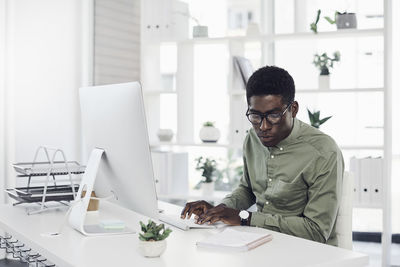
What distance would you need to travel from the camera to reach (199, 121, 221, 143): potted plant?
3.94 metres

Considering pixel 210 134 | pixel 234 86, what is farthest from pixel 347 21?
pixel 210 134

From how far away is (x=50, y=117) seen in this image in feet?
13.7

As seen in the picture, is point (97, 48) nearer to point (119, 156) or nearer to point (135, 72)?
point (135, 72)

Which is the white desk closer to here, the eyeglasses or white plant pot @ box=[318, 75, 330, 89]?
the eyeglasses

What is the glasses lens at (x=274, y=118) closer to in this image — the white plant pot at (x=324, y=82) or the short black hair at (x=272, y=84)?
the short black hair at (x=272, y=84)

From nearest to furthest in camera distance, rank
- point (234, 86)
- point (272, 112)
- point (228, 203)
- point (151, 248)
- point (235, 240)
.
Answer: point (151, 248) < point (235, 240) < point (272, 112) < point (228, 203) < point (234, 86)

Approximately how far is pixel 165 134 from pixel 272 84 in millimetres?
2072

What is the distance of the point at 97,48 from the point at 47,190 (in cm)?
242

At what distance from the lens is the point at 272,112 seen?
6.66 feet

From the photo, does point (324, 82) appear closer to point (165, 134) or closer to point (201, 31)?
point (201, 31)

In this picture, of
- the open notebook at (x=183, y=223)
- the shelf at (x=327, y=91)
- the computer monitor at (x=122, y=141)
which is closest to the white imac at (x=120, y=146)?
the computer monitor at (x=122, y=141)

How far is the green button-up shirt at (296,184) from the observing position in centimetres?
191

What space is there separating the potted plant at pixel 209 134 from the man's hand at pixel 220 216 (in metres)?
2.02

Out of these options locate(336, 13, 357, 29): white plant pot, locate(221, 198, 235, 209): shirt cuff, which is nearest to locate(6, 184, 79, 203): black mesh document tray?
locate(221, 198, 235, 209): shirt cuff
